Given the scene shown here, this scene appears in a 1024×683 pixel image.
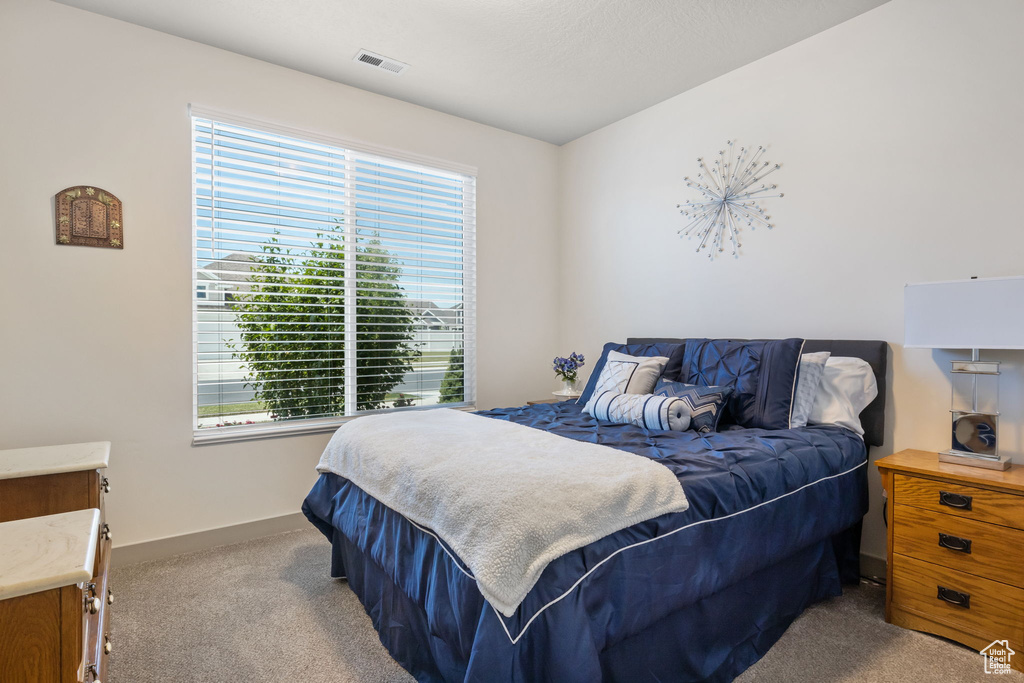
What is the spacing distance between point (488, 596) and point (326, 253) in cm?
269

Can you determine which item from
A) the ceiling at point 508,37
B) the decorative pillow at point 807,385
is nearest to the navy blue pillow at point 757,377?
the decorative pillow at point 807,385

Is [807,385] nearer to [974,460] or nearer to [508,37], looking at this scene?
[974,460]

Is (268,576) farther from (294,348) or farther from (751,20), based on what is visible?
(751,20)

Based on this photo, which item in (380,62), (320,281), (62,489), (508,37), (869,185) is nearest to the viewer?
(62,489)

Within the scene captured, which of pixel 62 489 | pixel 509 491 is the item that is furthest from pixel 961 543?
pixel 62 489

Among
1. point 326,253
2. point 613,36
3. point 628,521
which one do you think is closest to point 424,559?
point 628,521

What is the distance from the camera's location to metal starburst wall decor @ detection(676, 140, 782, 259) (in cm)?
311

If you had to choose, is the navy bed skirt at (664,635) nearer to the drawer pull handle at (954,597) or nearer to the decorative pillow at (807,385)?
the drawer pull handle at (954,597)

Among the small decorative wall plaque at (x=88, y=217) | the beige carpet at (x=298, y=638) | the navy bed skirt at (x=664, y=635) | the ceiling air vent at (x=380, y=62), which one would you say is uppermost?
the ceiling air vent at (x=380, y=62)

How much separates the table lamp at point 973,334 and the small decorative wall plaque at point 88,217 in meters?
3.75

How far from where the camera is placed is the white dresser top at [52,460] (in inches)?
72.5

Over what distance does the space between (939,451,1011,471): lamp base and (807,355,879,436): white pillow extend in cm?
35

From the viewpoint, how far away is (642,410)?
2.56 meters

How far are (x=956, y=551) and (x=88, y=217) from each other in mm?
4093
